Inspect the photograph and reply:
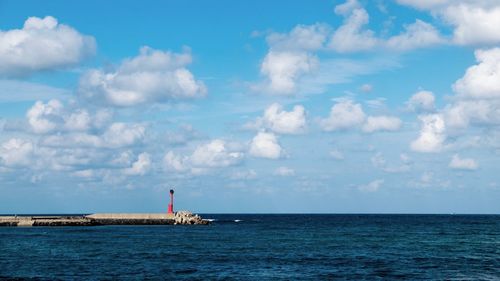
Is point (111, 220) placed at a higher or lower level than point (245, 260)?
higher

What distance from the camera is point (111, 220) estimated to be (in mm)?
140375

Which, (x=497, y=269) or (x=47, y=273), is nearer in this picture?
(x=47, y=273)

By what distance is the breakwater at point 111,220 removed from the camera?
13088 centimetres

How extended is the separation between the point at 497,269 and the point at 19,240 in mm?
63234

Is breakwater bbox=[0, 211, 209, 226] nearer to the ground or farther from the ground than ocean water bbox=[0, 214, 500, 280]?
farther from the ground

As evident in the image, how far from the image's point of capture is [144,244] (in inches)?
2982

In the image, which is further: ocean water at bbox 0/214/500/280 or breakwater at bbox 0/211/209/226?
breakwater at bbox 0/211/209/226

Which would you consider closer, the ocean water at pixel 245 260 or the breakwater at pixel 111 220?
the ocean water at pixel 245 260

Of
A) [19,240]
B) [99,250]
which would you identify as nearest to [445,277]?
[99,250]

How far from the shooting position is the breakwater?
13088 centimetres

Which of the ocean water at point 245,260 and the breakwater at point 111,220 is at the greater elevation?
the breakwater at point 111,220

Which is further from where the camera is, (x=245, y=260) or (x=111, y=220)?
(x=111, y=220)

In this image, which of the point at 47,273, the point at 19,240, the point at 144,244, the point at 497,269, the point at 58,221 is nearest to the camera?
the point at 47,273

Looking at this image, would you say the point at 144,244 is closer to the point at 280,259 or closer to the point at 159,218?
the point at 280,259
